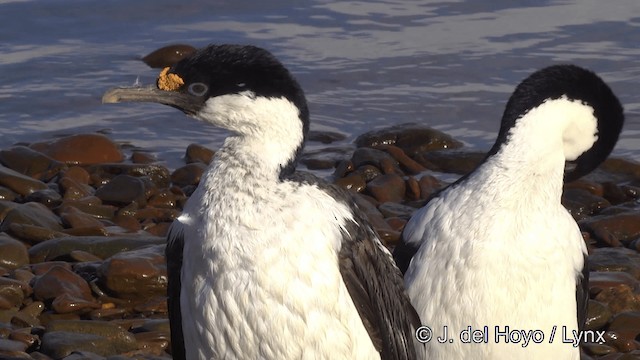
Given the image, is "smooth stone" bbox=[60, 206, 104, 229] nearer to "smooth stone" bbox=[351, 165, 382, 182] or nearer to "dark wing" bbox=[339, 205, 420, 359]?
"smooth stone" bbox=[351, 165, 382, 182]

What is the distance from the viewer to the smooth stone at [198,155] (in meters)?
11.6

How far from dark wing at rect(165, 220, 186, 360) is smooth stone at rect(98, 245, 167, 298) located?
5.99 feet

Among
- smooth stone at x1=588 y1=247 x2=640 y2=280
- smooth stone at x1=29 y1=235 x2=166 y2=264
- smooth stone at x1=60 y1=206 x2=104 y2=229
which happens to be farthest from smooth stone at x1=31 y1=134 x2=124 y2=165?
smooth stone at x1=588 y1=247 x2=640 y2=280

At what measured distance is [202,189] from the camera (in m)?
6.23

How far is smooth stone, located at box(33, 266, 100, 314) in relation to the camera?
816 cm

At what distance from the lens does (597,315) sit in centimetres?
850

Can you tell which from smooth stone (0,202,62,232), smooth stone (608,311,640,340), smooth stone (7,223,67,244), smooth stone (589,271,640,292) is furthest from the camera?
smooth stone (0,202,62,232)

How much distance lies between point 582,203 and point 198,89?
5052 millimetres

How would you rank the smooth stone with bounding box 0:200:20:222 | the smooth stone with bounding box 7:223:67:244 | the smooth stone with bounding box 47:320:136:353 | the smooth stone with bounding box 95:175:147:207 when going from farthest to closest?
the smooth stone with bounding box 95:175:147:207
the smooth stone with bounding box 0:200:20:222
the smooth stone with bounding box 7:223:67:244
the smooth stone with bounding box 47:320:136:353

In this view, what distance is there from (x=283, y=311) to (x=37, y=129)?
7030 mm

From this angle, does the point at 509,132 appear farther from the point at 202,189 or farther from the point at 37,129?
the point at 37,129

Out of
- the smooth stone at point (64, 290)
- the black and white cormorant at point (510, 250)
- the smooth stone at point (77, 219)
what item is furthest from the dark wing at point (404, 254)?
the smooth stone at point (77, 219)

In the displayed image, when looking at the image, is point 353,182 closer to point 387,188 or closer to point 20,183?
point 387,188

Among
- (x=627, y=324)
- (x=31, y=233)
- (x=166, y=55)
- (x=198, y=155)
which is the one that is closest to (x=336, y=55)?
(x=166, y=55)
